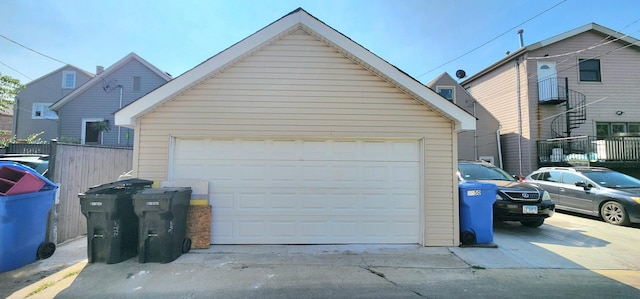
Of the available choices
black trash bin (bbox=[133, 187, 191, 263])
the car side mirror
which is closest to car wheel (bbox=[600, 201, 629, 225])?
the car side mirror

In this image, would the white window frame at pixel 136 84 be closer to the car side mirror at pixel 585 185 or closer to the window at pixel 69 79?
the window at pixel 69 79

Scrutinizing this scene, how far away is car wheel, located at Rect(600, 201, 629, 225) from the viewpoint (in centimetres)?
761

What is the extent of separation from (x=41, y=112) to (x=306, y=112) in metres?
22.4

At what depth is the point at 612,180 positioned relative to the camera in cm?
836

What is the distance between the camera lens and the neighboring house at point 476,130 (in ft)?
52.9

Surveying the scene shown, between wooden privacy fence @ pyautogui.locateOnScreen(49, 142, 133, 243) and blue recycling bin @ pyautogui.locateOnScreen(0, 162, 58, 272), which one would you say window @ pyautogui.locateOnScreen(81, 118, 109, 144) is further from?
blue recycling bin @ pyautogui.locateOnScreen(0, 162, 58, 272)

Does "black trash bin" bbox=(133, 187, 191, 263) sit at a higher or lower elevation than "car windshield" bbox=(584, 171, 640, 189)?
lower

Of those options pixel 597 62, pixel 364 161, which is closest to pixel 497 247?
pixel 364 161

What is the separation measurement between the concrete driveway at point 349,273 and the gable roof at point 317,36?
2444 millimetres

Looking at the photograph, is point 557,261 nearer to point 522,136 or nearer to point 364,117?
point 364,117

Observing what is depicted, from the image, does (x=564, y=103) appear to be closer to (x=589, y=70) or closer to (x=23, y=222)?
(x=589, y=70)

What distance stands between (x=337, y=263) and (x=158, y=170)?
12.0ft

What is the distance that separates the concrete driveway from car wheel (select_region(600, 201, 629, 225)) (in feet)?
7.48

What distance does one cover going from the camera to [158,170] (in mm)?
5602
